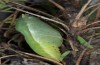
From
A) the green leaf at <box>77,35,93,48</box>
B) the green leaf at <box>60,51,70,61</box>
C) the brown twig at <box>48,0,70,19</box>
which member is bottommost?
the green leaf at <box>60,51,70,61</box>

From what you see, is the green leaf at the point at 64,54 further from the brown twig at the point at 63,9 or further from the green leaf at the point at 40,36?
the brown twig at the point at 63,9

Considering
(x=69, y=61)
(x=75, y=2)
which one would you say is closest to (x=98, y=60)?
(x=69, y=61)

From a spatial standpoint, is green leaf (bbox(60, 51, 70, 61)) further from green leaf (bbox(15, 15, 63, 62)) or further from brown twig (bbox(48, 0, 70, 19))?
brown twig (bbox(48, 0, 70, 19))

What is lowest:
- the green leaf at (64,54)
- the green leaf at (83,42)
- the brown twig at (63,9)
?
the green leaf at (64,54)

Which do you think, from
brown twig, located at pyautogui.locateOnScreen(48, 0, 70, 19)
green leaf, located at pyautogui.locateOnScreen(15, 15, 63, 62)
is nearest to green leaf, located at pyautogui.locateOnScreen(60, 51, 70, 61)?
green leaf, located at pyautogui.locateOnScreen(15, 15, 63, 62)

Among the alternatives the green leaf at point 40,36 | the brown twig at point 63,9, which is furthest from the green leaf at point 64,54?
the brown twig at point 63,9

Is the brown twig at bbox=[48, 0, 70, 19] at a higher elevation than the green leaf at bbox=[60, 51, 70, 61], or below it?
higher

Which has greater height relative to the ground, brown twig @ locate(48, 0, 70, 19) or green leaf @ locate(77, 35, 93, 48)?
brown twig @ locate(48, 0, 70, 19)

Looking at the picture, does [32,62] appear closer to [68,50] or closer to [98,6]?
[68,50]

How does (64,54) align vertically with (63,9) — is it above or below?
below

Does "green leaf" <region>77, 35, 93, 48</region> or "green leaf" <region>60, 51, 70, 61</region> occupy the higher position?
"green leaf" <region>77, 35, 93, 48</region>
